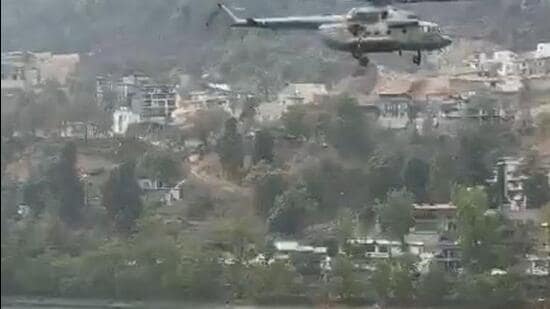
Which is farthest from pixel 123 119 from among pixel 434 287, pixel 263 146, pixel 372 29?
pixel 372 29

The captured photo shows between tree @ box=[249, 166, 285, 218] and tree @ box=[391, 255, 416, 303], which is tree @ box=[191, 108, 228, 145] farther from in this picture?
tree @ box=[391, 255, 416, 303]

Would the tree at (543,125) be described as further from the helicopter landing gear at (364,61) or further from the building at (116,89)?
the building at (116,89)

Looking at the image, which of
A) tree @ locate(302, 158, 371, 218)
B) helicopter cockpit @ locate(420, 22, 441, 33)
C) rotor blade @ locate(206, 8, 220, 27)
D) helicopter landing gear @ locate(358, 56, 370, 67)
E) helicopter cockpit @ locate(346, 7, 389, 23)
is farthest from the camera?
tree @ locate(302, 158, 371, 218)

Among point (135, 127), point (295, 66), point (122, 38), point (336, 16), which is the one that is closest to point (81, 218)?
point (135, 127)

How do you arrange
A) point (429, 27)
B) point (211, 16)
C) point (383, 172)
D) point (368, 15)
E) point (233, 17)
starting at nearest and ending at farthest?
point (368, 15) → point (429, 27) → point (233, 17) → point (211, 16) → point (383, 172)

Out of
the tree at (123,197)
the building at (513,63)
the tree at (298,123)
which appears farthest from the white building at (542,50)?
the tree at (123,197)

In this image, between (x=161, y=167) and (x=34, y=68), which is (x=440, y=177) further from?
(x=34, y=68)

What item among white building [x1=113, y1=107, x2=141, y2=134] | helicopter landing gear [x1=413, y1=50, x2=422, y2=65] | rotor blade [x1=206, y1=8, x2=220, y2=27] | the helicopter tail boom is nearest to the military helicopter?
helicopter landing gear [x1=413, y1=50, x2=422, y2=65]

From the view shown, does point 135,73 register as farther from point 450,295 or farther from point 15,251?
point 450,295

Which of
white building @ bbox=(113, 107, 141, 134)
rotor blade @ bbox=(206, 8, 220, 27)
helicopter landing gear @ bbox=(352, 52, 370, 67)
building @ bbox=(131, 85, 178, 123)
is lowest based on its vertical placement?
white building @ bbox=(113, 107, 141, 134)
